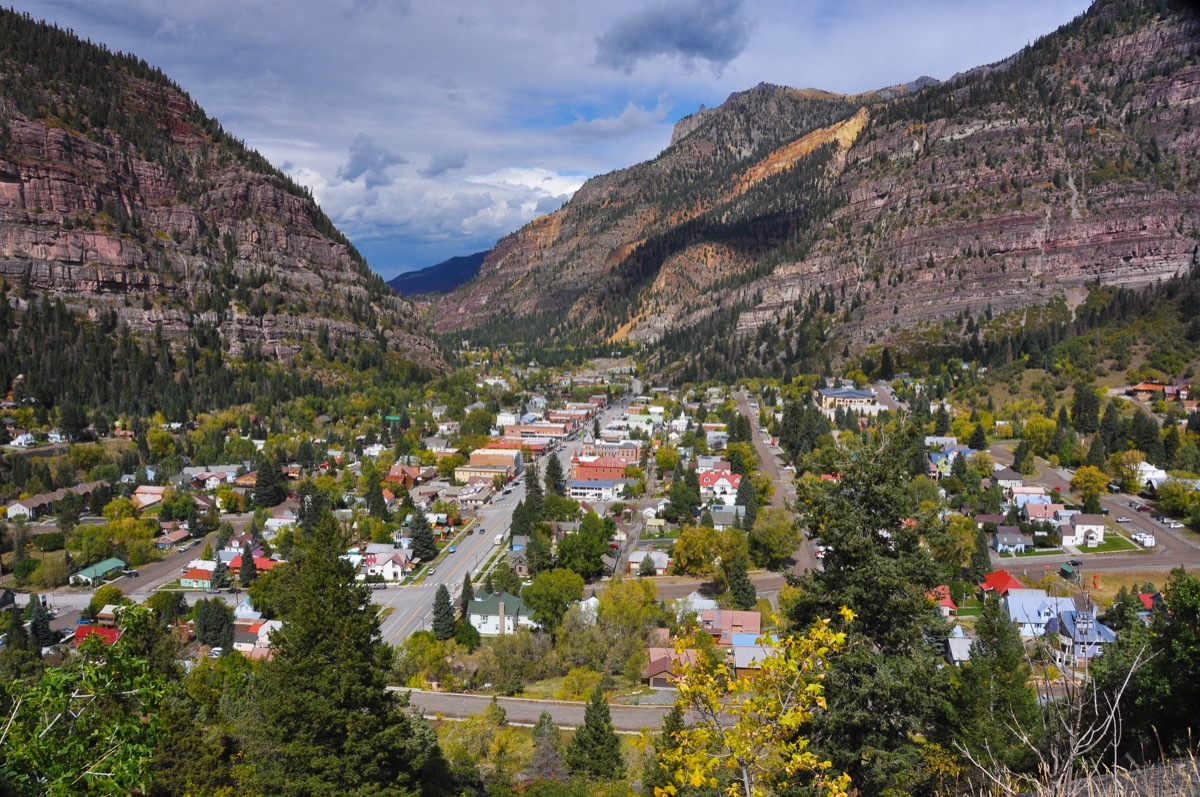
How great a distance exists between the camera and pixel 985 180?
4373 inches

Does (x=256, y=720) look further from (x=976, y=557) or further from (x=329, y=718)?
(x=976, y=557)

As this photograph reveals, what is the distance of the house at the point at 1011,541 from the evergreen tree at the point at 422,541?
102 feet

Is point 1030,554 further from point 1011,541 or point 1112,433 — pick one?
point 1112,433

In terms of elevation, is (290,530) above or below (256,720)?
below

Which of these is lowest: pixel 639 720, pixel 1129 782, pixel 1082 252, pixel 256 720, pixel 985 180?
pixel 639 720

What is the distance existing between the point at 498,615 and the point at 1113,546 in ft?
105

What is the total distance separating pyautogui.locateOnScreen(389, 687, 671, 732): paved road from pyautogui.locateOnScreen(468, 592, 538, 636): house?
6.81 m

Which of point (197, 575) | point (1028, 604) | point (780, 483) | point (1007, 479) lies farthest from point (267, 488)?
point (1007, 479)

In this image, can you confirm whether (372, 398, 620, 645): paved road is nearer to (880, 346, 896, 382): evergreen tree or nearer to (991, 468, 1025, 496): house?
(991, 468, 1025, 496): house

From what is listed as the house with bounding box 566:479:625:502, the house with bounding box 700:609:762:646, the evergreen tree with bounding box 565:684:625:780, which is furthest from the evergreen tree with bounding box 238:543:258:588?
the evergreen tree with bounding box 565:684:625:780

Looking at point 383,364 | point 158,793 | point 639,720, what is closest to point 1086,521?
point 639,720

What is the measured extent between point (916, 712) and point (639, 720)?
14761 mm

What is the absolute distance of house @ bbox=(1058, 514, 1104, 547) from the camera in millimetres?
37656

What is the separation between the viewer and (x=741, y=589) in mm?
30844
